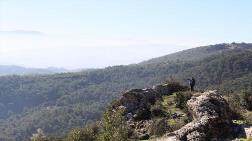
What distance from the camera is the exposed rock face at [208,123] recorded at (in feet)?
122

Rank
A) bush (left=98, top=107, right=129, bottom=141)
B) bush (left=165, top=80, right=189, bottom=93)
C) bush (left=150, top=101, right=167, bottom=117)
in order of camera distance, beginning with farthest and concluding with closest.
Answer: bush (left=165, top=80, right=189, bottom=93), bush (left=150, top=101, right=167, bottom=117), bush (left=98, top=107, right=129, bottom=141)

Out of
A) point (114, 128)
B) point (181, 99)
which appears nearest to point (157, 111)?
point (181, 99)

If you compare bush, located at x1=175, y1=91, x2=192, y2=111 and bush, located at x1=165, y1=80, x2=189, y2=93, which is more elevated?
bush, located at x1=165, y1=80, x2=189, y2=93

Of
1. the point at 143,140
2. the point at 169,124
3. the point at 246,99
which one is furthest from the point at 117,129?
the point at 246,99

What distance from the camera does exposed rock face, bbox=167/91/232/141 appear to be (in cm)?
3706

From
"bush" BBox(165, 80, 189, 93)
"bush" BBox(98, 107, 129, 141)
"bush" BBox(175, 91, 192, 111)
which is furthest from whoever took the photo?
"bush" BBox(165, 80, 189, 93)

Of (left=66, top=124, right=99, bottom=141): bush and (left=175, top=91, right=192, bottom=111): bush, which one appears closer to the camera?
(left=175, top=91, right=192, bottom=111): bush

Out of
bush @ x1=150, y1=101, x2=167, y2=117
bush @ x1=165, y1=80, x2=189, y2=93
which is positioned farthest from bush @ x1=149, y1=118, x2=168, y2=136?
bush @ x1=165, y1=80, x2=189, y2=93

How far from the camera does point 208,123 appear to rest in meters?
38.0

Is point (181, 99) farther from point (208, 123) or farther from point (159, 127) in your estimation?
point (208, 123)

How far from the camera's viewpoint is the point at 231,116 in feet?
152

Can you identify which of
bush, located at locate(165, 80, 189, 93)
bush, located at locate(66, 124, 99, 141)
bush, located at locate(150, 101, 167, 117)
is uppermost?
bush, located at locate(165, 80, 189, 93)

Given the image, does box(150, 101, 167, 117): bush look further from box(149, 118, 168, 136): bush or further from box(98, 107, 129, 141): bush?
box(98, 107, 129, 141): bush

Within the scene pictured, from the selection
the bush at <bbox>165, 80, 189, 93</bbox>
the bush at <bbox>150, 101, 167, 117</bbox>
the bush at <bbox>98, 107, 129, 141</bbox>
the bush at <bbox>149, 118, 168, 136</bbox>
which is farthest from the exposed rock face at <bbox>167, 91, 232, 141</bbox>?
the bush at <bbox>165, 80, 189, 93</bbox>
